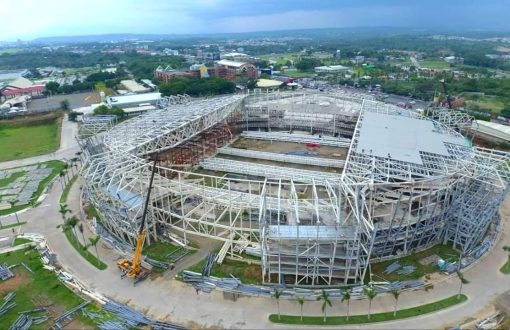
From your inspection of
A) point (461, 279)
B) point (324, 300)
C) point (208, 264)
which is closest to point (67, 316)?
point (208, 264)

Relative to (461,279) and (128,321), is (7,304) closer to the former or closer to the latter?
(128,321)

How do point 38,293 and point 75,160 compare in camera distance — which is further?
point 75,160

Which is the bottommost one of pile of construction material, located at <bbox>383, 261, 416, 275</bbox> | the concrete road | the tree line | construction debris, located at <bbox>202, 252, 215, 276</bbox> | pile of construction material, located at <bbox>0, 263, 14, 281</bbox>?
the concrete road

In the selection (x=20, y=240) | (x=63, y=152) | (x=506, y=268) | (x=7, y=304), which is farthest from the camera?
(x=63, y=152)

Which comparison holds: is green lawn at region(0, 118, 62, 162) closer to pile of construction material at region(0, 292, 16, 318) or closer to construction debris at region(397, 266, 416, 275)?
pile of construction material at region(0, 292, 16, 318)

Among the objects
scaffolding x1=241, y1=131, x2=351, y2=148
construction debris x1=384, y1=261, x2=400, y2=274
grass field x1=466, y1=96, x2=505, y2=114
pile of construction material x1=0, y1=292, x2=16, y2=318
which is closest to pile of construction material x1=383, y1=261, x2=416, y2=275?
construction debris x1=384, y1=261, x2=400, y2=274

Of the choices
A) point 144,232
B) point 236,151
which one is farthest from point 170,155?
point 144,232

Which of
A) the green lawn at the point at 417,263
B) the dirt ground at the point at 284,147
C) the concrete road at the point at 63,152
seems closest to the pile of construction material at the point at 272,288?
the green lawn at the point at 417,263
